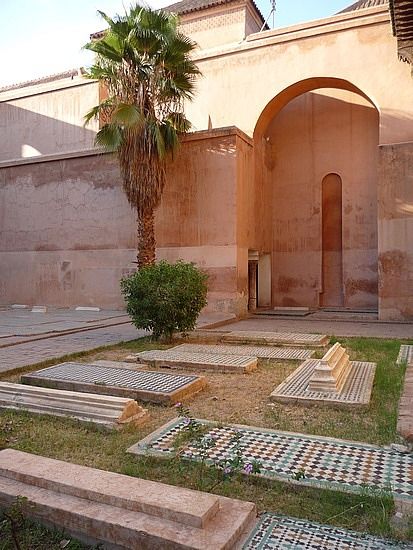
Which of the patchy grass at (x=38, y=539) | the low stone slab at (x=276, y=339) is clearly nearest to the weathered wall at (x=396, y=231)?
the low stone slab at (x=276, y=339)

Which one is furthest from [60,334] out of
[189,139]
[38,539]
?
[38,539]

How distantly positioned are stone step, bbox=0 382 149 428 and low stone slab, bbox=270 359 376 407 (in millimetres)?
1488

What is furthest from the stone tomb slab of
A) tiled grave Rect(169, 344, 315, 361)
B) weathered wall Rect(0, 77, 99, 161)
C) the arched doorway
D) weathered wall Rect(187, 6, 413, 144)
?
weathered wall Rect(0, 77, 99, 161)

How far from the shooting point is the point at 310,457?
3266mm

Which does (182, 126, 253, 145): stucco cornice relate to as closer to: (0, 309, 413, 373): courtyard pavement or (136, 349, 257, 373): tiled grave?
(0, 309, 413, 373): courtyard pavement

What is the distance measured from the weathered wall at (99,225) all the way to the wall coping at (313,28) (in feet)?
11.0

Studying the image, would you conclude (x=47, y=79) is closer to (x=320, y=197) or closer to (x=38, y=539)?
(x=320, y=197)

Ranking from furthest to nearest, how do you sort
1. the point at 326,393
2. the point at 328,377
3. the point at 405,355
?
the point at 405,355
the point at 328,377
the point at 326,393

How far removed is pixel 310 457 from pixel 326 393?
172 cm

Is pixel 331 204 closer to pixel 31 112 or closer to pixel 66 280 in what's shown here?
pixel 66 280

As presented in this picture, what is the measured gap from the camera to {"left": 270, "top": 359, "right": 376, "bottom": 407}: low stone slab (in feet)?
15.2

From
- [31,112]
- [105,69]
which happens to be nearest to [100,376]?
[105,69]

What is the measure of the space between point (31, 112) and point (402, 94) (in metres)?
13.9

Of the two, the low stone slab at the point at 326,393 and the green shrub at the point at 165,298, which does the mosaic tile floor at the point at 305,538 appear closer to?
the low stone slab at the point at 326,393
